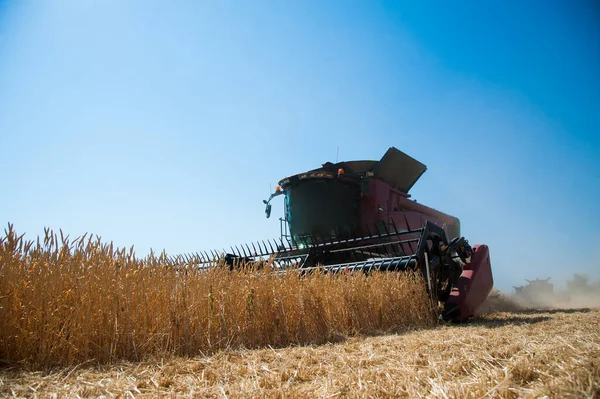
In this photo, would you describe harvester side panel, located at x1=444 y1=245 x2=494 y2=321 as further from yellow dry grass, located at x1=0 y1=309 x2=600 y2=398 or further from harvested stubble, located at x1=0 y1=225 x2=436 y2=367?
yellow dry grass, located at x1=0 y1=309 x2=600 y2=398

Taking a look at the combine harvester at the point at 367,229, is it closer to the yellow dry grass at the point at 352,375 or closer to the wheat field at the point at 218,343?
the wheat field at the point at 218,343

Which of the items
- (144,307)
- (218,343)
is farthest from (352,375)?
(144,307)

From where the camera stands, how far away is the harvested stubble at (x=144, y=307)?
9.46ft

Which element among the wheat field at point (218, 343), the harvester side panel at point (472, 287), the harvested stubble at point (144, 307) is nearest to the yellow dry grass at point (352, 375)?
the wheat field at point (218, 343)

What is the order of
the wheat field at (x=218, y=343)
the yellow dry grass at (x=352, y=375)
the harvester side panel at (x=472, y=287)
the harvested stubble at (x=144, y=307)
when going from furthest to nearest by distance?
the harvester side panel at (x=472, y=287) < the harvested stubble at (x=144, y=307) < the wheat field at (x=218, y=343) < the yellow dry grass at (x=352, y=375)

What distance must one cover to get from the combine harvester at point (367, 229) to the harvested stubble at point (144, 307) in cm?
161

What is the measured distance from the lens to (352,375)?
7.55 ft

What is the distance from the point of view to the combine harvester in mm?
6355

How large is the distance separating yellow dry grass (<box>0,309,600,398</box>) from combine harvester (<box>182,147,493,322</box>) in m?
3.22

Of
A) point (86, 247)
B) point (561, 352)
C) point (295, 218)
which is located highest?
point (295, 218)

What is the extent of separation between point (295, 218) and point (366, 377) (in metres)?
5.95

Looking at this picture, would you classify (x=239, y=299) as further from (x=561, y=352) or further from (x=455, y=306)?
(x=455, y=306)

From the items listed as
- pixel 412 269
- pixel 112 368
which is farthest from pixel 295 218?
pixel 112 368

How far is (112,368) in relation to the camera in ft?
8.91
